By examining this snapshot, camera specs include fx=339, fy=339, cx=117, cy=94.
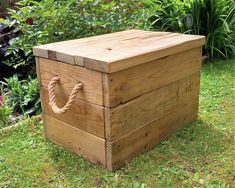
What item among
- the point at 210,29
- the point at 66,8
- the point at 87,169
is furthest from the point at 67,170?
the point at 210,29

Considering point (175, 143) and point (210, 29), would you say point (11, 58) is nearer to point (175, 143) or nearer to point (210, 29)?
point (175, 143)

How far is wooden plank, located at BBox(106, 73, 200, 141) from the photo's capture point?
66.9 inches

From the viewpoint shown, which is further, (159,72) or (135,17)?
(135,17)

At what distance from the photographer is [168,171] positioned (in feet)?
5.84

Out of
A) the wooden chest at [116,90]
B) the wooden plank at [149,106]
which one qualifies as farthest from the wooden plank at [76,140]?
the wooden plank at [149,106]

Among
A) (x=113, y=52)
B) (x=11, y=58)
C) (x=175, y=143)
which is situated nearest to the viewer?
(x=113, y=52)

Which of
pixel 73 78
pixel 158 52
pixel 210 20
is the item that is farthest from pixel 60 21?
pixel 210 20

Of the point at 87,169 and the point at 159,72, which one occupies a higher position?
the point at 159,72

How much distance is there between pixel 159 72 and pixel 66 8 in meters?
1.08

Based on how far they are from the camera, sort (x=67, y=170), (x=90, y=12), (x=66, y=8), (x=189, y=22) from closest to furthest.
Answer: (x=67, y=170) < (x=66, y=8) < (x=90, y=12) < (x=189, y=22)

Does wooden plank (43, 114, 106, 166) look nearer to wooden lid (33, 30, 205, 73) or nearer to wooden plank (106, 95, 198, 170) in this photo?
wooden plank (106, 95, 198, 170)

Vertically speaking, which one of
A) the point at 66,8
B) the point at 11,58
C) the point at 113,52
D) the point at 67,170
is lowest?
the point at 67,170

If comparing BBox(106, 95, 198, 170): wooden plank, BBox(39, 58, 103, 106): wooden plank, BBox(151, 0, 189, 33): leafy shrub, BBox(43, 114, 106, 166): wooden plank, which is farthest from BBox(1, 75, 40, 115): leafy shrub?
BBox(151, 0, 189, 33): leafy shrub

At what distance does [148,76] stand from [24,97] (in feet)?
3.95
